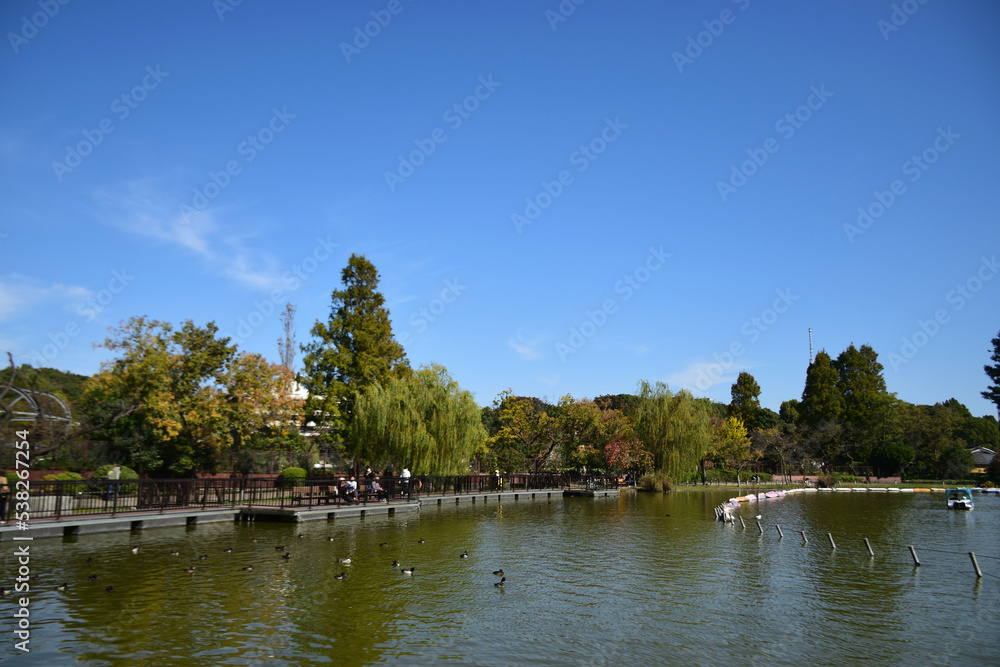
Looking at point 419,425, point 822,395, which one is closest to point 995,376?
point 822,395

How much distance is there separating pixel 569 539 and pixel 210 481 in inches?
582

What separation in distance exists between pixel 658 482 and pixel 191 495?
33.4m

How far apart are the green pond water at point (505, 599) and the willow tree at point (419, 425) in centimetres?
900

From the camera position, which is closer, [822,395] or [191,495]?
[191,495]

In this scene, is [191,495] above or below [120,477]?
below

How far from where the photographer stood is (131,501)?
77.8 feet

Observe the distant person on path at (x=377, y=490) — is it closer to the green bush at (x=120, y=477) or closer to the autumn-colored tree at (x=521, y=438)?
the green bush at (x=120, y=477)

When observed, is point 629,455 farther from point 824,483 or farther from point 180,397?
point 180,397

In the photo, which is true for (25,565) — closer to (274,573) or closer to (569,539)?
(274,573)

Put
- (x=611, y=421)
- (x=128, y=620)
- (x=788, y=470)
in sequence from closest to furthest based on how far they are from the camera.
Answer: (x=128, y=620) < (x=611, y=421) < (x=788, y=470)

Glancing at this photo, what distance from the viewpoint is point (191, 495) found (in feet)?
83.0

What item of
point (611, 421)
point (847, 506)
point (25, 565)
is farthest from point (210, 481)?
point (847, 506)

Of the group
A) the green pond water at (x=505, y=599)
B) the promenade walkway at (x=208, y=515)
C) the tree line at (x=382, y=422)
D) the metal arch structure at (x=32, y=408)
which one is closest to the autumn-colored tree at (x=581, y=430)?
the tree line at (x=382, y=422)

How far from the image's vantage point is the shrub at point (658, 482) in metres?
47.3
